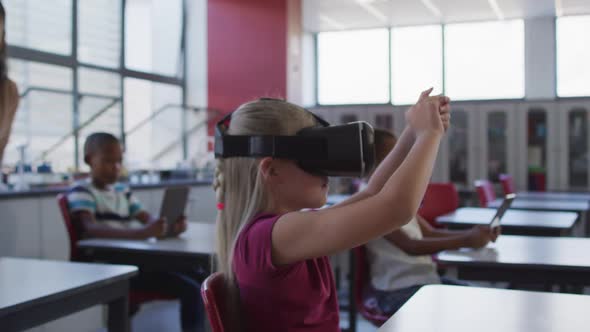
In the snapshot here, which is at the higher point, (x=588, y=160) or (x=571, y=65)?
(x=571, y=65)

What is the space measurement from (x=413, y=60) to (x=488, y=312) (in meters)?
7.25

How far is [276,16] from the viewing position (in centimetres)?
705

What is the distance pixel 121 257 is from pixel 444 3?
18.3 ft

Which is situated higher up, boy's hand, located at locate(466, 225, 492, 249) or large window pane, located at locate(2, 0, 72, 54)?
large window pane, located at locate(2, 0, 72, 54)

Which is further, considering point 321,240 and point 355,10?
point 355,10

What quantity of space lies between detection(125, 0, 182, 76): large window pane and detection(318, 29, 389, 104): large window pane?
219cm

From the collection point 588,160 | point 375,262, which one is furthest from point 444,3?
point 375,262

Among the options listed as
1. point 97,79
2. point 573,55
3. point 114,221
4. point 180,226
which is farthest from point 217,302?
point 573,55

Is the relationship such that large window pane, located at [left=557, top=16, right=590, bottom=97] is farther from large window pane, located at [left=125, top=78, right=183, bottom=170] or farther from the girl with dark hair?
the girl with dark hair

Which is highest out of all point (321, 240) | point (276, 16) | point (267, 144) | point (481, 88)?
point (276, 16)

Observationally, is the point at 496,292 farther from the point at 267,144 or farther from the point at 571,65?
the point at 571,65

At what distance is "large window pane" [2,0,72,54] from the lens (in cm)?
518

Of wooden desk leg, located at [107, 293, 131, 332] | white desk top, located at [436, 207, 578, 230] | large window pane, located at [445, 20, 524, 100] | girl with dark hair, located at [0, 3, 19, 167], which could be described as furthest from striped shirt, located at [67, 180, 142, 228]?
large window pane, located at [445, 20, 524, 100]

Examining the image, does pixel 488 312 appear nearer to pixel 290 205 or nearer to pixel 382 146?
pixel 290 205
